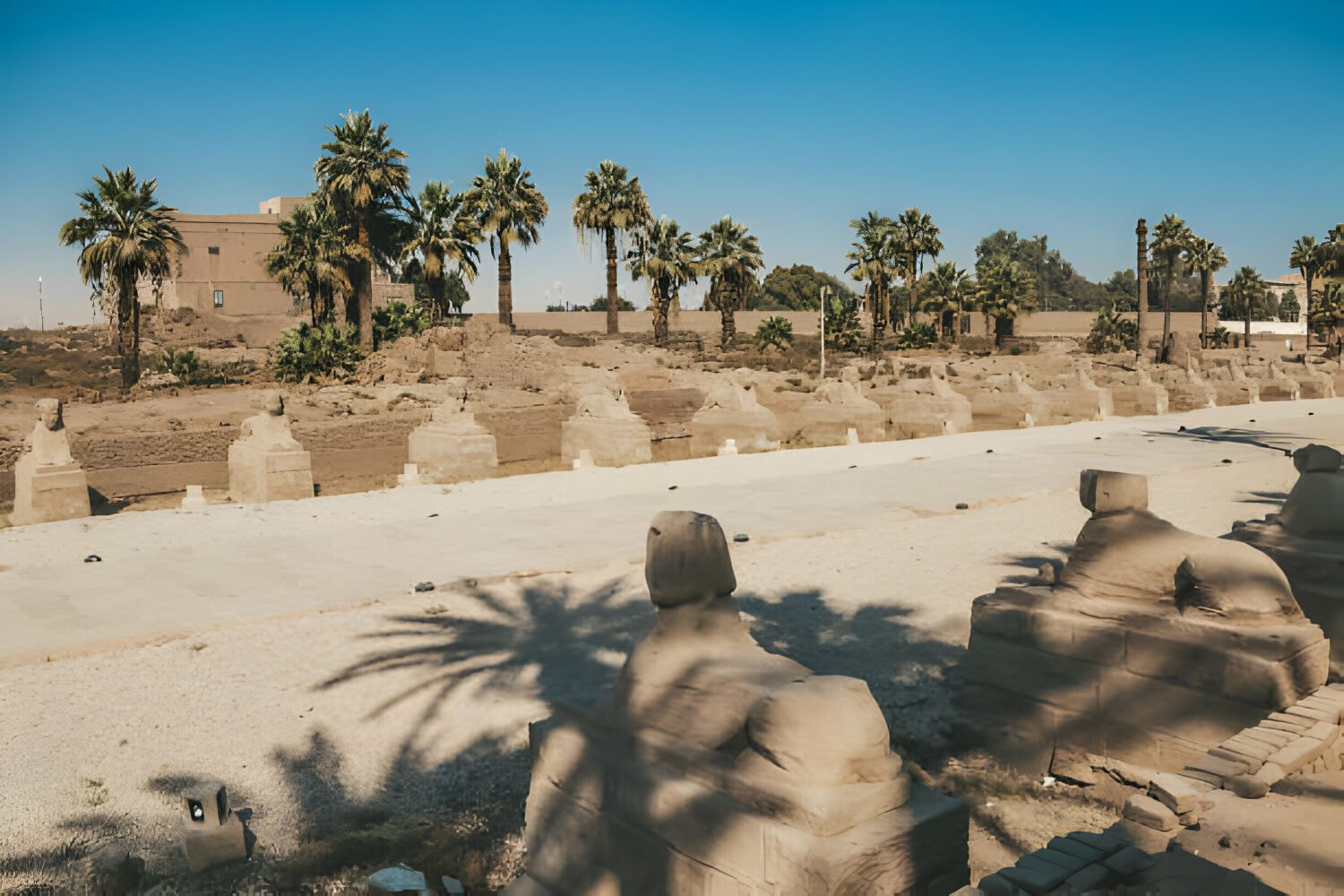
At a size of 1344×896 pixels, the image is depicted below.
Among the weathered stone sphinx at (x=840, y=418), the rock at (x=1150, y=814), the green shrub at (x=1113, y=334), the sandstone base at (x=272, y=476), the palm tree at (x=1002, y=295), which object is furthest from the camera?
the palm tree at (x=1002, y=295)

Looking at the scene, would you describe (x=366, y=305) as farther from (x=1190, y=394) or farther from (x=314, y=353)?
(x=1190, y=394)

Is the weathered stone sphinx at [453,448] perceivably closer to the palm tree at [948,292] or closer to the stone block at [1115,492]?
the stone block at [1115,492]

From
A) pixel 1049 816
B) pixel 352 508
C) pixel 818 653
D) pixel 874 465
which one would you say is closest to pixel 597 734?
pixel 1049 816

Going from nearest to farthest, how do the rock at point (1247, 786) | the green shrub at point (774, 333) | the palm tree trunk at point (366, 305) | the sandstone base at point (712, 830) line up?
the sandstone base at point (712, 830) → the rock at point (1247, 786) → the palm tree trunk at point (366, 305) → the green shrub at point (774, 333)

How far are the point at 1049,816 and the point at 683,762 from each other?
241cm

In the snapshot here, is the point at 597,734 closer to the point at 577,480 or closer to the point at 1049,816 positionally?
the point at 1049,816

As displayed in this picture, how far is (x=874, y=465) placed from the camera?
15625 mm

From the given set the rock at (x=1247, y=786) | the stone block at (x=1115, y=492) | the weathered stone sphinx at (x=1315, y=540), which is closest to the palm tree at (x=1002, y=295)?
the weathered stone sphinx at (x=1315, y=540)

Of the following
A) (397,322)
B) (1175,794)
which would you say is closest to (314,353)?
(397,322)

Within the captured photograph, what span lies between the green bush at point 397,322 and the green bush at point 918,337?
21043 mm

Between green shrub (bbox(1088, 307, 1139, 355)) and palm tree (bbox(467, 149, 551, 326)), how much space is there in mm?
26688

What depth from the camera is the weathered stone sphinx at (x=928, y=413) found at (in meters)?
21.8

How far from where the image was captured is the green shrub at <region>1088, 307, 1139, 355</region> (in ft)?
151

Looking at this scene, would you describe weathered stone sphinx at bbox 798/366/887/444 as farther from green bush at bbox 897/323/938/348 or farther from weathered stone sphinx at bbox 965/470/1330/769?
green bush at bbox 897/323/938/348
